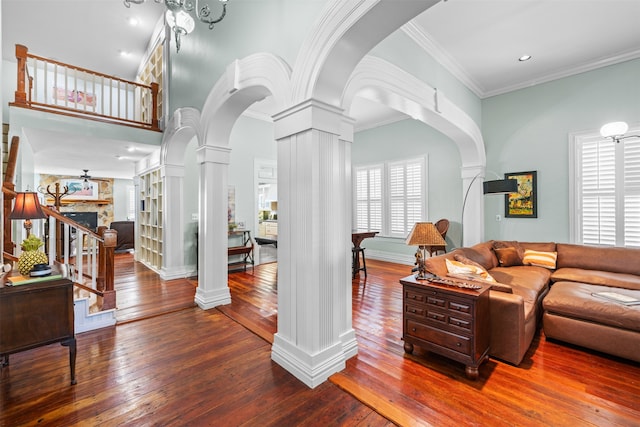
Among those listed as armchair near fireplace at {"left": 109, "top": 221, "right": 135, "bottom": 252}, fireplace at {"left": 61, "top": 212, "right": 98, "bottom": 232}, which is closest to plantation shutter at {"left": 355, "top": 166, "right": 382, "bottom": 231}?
armchair near fireplace at {"left": 109, "top": 221, "right": 135, "bottom": 252}

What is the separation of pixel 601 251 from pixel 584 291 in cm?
173

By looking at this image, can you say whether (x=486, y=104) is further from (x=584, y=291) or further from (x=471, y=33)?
(x=584, y=291)

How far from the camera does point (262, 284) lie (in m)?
5.01

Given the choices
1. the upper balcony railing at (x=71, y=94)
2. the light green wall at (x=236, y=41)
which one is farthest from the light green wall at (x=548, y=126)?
the upper balcony railing at (x=71, y=94)

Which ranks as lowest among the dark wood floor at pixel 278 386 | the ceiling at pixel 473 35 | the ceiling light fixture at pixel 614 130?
the dark wood floor at pixel 278 386

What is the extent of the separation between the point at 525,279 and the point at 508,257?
94 cm

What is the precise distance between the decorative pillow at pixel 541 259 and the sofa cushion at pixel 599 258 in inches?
6.9

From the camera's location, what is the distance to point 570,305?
2.79m

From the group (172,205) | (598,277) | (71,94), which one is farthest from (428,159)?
(71,94)

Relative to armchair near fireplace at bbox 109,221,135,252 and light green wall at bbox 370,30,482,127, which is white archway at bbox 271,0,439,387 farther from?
armchair near fireplace at bbox 109,221,135,252

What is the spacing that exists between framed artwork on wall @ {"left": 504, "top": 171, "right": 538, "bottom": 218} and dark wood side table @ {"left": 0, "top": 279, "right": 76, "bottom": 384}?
6.45m

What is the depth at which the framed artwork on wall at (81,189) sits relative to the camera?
34.3ft

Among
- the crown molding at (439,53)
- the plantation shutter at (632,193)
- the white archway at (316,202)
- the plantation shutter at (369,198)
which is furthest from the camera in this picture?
the plantation shutter at (369,198)

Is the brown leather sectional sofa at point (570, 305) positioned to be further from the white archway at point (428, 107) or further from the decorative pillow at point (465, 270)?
the white archway at point (428, 107)
